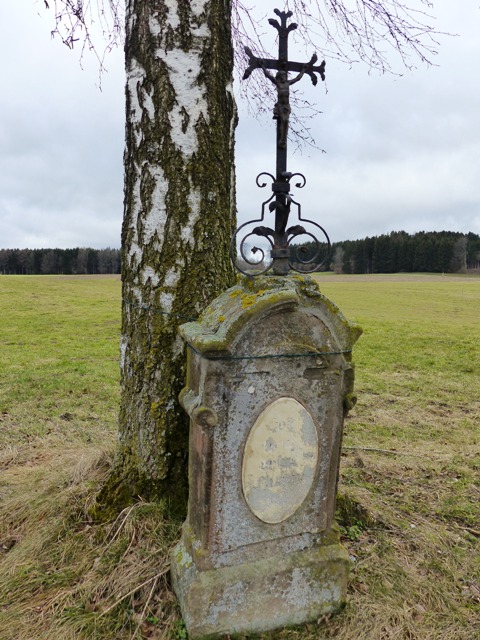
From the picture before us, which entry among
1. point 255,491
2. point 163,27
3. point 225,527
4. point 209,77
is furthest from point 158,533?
point 163,27

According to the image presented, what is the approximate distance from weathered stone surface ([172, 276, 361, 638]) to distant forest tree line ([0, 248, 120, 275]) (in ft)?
195

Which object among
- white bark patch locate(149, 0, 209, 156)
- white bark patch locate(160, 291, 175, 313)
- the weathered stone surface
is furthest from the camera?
white bark patch locate(160, 291, 175, 313)

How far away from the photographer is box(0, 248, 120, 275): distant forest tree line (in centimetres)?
6192

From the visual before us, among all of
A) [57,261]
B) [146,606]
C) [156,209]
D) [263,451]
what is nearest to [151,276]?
[156,209]

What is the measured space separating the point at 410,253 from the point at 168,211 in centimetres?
7004

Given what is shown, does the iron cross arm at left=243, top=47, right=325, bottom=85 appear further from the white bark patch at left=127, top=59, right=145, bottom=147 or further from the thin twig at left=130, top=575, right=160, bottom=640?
the thin twig at left=130, top=575, right=160, bottom=640

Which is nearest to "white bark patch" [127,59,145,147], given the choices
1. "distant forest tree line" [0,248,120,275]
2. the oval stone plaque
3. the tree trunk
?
the tree trunk

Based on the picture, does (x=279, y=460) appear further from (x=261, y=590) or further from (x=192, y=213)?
(x=192, y=213)

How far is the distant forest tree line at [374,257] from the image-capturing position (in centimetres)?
6275

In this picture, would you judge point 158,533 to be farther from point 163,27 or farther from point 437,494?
point 163,27

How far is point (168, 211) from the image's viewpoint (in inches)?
120

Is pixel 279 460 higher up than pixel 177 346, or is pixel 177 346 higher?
pixel 177 346

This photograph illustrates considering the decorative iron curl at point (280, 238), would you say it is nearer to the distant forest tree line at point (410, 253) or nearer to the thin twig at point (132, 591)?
the thin twig at point (132, 591)

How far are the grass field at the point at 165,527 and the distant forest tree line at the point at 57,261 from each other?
5600 centimetres
